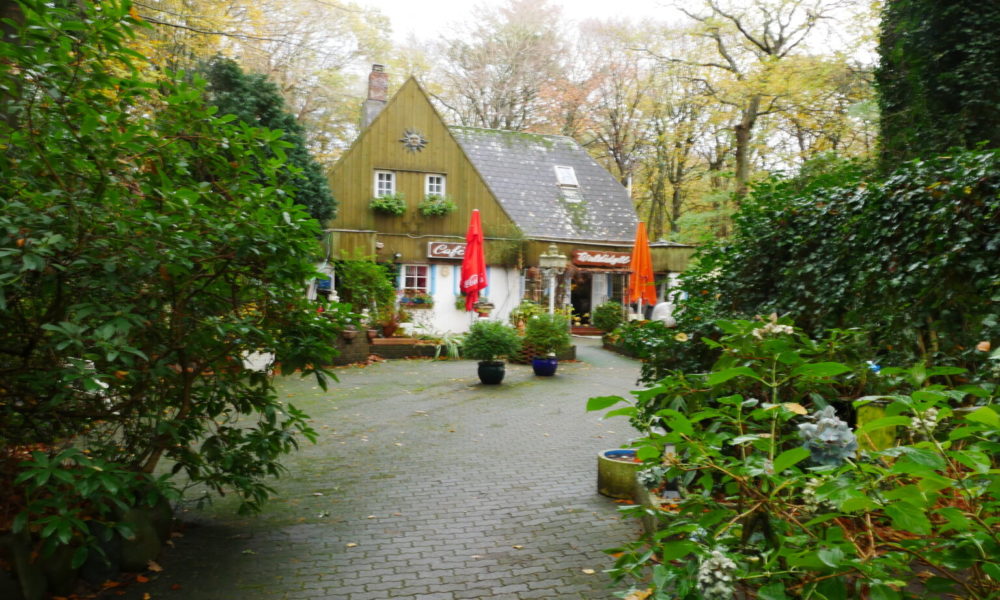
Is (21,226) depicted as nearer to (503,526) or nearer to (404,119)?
(503,526)

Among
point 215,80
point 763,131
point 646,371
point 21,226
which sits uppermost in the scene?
point 763,131

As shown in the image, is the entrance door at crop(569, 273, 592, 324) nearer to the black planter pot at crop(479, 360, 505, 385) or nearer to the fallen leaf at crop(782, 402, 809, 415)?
the black planter pot at crop(479, 360, 505, 385)

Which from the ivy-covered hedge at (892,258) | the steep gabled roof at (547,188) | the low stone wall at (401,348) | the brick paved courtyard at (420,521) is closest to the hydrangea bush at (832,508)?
the ivy-covered hedge at (892,258)

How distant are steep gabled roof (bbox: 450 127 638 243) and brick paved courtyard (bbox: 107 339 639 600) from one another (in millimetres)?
14273

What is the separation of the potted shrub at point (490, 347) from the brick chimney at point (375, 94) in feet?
43.0

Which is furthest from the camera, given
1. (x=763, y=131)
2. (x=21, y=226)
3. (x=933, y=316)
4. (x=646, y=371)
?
(x=763, y=131)

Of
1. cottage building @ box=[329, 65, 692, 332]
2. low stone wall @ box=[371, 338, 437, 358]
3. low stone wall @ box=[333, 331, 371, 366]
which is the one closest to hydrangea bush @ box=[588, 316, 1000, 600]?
low stone wall @ box=[333, 331, 371, 366]

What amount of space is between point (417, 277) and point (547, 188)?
668 centimetres

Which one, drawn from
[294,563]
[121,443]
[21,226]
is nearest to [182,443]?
[121,443]

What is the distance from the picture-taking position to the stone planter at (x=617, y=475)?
5.31 metres

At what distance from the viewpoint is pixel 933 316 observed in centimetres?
390

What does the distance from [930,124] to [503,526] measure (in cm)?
879

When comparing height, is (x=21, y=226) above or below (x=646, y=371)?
above

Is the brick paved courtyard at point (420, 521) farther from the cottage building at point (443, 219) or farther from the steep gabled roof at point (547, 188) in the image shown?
the steep gabled roof at point (547, 188)
